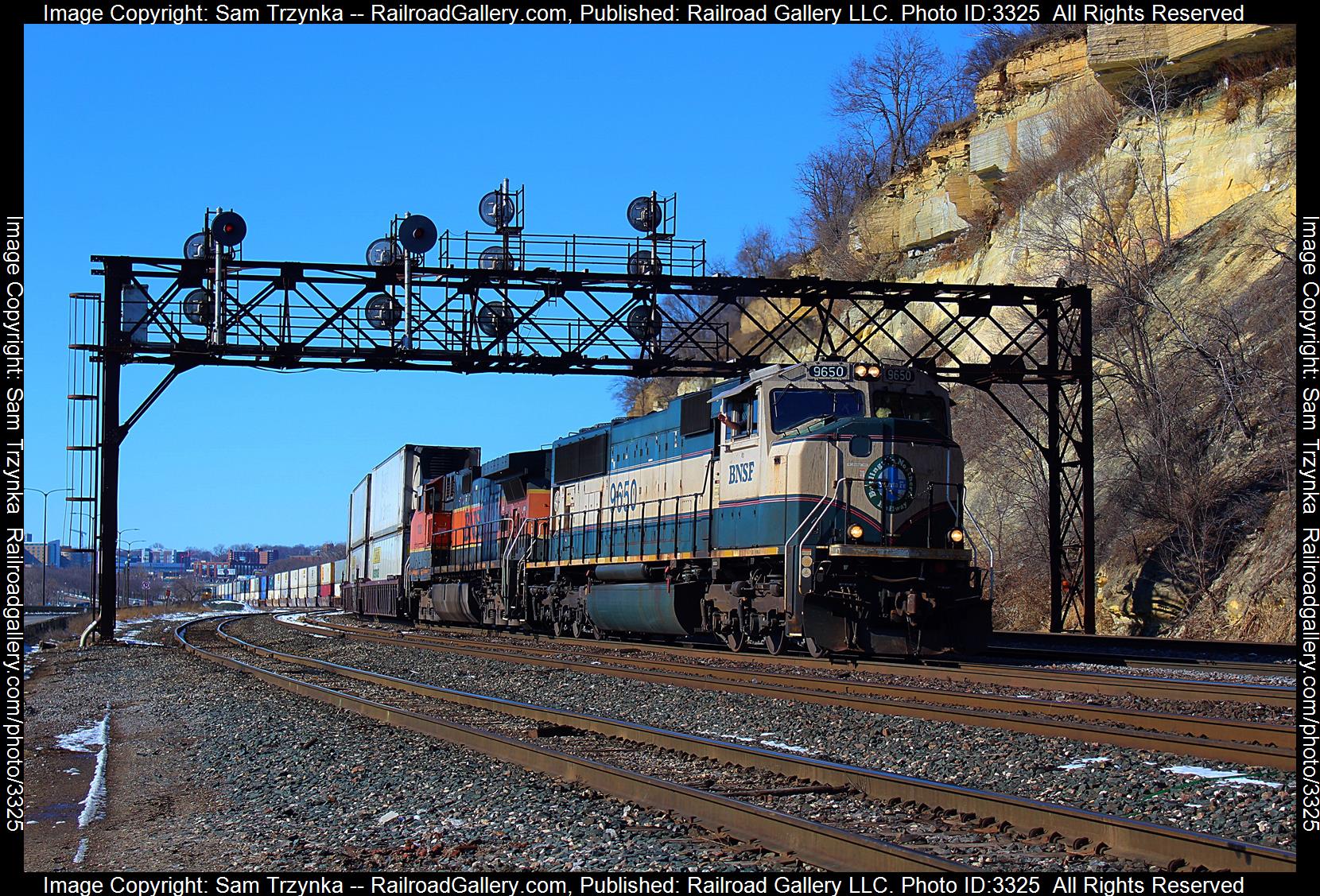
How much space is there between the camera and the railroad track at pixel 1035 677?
11773mm

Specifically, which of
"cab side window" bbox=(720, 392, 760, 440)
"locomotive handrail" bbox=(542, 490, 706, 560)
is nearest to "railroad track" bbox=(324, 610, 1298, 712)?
"locomotive handrail" bbox=(542, 490, 706, 560)

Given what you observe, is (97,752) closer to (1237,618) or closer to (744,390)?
(744,390)

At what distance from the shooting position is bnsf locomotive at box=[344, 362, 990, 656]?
15914mm

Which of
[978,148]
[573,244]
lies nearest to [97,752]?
[573,244]

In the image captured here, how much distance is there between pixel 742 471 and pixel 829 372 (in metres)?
1.90

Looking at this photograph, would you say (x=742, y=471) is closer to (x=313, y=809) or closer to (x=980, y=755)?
(x=980, y=755)

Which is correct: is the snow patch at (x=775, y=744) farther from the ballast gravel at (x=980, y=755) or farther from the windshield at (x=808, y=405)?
the windshield at (x=808, y=405)

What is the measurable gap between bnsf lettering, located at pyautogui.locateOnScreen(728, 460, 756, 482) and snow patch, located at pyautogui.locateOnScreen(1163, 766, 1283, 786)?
9.59m

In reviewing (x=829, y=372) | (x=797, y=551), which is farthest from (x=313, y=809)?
(x=829, y=372)

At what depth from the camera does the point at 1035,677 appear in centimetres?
1351

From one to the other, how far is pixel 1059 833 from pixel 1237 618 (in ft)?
57.6

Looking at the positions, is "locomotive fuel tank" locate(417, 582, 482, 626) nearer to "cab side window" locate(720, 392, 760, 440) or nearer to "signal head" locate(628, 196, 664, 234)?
"signal head" locate(628, 196, 664, 234)

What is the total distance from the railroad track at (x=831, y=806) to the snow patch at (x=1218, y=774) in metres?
1.76

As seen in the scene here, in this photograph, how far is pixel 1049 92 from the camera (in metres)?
43.7
